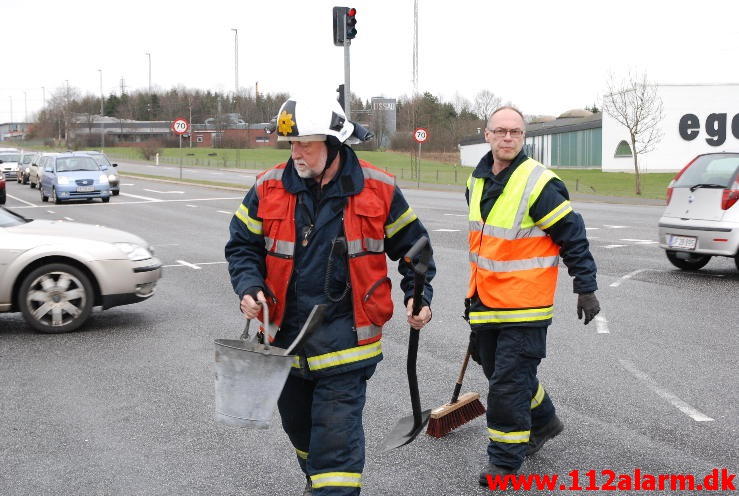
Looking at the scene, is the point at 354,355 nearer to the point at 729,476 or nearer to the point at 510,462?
the point at 510,462

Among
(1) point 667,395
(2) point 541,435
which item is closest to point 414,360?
(2) point 541,435

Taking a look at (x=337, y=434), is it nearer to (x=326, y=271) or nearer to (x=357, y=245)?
(x=326, y=271)

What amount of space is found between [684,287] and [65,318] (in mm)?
7114

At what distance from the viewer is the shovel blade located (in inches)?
157

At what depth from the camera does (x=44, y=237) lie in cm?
852

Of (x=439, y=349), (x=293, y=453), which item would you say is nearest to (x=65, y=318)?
(x=439, y=349)

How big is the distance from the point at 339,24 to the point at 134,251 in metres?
11.7

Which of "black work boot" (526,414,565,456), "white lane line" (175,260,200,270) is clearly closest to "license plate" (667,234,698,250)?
"white lane line" (175,260,200,270)

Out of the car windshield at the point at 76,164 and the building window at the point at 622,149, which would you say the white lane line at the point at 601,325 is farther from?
the building window at the point at 622,149

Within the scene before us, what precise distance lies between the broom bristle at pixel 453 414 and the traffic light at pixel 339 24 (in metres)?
15.1

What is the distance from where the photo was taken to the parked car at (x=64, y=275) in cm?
835

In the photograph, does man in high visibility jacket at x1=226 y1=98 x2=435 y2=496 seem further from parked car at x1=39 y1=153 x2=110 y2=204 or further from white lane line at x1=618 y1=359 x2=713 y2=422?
parked car at x1=39 y1=153 x2=110 y2=204

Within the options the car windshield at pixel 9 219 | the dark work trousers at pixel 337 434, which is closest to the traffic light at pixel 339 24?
the car windshield at pixel 9 219

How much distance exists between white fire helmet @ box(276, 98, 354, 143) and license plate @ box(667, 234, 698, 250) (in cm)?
912
